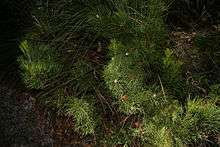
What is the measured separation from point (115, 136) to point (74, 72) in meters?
0.56

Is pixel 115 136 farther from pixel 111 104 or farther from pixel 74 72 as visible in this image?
pixel 74 72

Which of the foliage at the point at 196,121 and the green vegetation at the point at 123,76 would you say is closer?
the foliage at the point at 196,121

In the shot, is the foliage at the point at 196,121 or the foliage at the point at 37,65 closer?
the foliage at the point at 196,121

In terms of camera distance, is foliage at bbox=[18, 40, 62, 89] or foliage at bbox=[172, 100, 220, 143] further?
foliage at bbox=[18, 40, 62, 89]

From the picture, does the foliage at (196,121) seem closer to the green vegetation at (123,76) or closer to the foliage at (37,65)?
the green vegetation at (123,76)

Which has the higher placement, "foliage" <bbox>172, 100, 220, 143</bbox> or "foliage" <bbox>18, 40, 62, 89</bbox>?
"foliage" <bbox>18, 40, 62, 89</bbox>

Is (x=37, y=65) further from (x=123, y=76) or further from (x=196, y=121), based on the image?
(x=196, y=121)

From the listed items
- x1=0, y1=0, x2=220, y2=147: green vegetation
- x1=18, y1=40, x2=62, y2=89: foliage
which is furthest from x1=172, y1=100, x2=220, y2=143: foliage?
x1=18, y1=40, x2=62, y2=89: foliage

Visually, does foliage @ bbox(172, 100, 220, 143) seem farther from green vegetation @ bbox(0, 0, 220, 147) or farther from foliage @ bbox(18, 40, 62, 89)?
foliage @ bbox(18, 40, 62, 89)

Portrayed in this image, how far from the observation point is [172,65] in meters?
2.58

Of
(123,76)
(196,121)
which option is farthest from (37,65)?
(196,121)

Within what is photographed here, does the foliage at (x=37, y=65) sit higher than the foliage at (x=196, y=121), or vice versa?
the foliage at (x=37, y=65)

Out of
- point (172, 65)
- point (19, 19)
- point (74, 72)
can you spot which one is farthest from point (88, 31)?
point (172, 65)

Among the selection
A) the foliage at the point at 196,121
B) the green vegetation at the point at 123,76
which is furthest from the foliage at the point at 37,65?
the foliage at the point at 196,121
